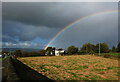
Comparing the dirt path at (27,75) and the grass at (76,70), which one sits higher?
the dirt path at (27,75)

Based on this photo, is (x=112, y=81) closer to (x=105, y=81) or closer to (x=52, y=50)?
(x=105, y=81)

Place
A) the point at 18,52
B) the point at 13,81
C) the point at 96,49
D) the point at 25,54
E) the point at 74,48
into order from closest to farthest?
1. the point at 13,81
2. the point at 25,54
3. the point at 18,52
4. the point at 96,49
5. the point at 74,48

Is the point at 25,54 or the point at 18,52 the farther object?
the point at 18,52

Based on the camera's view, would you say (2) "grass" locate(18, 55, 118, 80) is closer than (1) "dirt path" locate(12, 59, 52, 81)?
No

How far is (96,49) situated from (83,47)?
65.1 feet

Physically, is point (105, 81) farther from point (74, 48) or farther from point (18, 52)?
point (74, 48)

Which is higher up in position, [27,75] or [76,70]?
[27,75]

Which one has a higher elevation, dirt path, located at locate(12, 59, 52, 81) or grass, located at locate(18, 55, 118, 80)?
dirt path, located at locate(12, 59, 52, 81)

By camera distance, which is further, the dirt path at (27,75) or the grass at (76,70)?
the grass at (76,70)

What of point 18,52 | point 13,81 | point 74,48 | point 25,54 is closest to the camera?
point 13,81

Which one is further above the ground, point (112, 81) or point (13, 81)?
point (13, 81)

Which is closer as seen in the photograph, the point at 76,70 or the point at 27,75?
the point at 27,75

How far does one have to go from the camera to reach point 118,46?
281 ft

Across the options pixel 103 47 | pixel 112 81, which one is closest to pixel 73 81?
pixel 112 81
